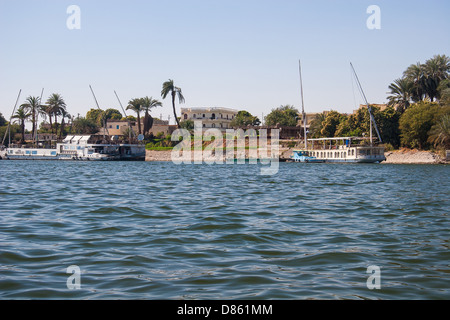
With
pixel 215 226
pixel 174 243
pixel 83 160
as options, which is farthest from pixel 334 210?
pixel 83 160

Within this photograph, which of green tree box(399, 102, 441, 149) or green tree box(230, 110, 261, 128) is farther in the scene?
green tree box(230, 110, 261, 128)

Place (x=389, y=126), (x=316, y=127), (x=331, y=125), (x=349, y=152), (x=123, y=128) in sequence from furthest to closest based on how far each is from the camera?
(x=123, y=128)
(x=316, y=127)
(x=331, y=125)
(x=389, y=126)
(x=349, y=152)

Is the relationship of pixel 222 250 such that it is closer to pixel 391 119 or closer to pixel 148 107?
pixel 391 119

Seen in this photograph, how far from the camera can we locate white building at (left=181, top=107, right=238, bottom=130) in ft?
400

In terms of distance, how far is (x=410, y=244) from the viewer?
971 cm

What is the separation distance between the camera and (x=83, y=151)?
8988 centimetres

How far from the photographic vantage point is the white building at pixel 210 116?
12188cm

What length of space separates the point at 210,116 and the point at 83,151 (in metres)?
42.7

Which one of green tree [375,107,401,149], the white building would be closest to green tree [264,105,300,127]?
the white building

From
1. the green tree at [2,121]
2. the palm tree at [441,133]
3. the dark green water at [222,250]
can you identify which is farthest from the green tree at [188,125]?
the dark green water at [222,250]

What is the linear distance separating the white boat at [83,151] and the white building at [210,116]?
101 feet

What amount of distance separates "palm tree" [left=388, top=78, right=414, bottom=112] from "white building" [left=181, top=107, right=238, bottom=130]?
48.0 metres

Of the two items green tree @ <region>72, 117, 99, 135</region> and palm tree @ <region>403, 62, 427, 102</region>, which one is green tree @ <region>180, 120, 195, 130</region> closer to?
green tree @ <region>72, 117, 99, 135</region>

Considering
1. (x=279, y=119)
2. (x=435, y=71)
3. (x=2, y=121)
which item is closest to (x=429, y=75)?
(x=435, y=71)
